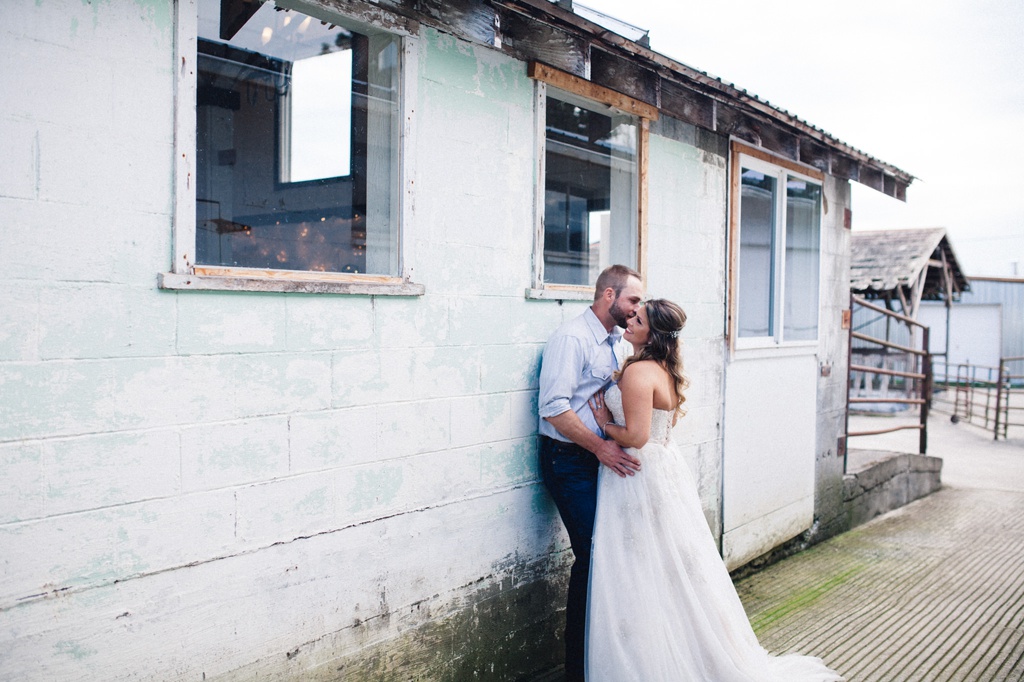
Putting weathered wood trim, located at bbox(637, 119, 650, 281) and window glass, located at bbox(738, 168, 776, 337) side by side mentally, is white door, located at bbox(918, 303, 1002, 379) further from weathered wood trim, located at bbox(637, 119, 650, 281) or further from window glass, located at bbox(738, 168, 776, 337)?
weathered wood trim, located at bbox(637, 119, 650, 281)

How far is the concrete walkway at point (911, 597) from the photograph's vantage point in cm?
449

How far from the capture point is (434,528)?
3.55m

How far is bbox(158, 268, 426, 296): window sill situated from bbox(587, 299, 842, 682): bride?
1.15 metres

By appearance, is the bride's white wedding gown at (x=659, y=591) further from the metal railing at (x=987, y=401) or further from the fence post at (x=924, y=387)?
the metal railing at (x=987, y=401)

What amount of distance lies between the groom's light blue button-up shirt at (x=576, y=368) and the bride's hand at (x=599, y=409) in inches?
0.8

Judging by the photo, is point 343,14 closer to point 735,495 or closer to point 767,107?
point 767,107

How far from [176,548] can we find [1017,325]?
29469 millimetres

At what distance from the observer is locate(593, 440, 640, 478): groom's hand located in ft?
12.0

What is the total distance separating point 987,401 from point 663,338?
45.4 feet

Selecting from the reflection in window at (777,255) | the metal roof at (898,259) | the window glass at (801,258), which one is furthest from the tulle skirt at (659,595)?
the metal roof at (898,259)

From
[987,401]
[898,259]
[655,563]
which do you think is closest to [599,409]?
[655,563]

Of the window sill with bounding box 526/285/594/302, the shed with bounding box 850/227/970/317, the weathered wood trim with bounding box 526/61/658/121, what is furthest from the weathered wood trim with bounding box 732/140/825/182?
the shed with bounding box 850/227/970/317

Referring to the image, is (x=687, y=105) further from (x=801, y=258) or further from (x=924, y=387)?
(x=924, y=387)

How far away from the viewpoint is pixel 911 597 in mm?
5551
